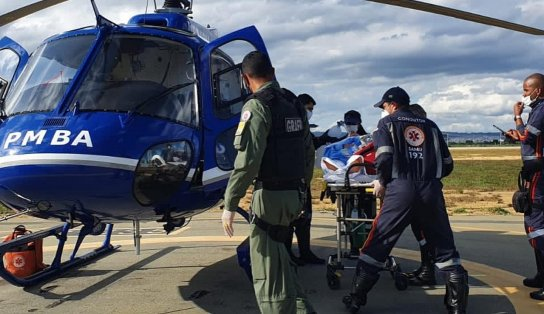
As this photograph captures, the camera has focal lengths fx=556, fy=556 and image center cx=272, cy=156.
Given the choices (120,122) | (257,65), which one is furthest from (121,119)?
(257,65)

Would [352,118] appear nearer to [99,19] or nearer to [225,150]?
[225,150]

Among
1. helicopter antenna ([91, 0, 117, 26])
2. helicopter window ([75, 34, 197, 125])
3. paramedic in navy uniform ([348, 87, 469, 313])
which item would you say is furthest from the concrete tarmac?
helicopter antenna ([91, 0, 117, 26])

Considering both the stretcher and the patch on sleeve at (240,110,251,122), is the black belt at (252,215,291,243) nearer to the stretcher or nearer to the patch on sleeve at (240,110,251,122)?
the patch on sleeve at (240,110,251,122)

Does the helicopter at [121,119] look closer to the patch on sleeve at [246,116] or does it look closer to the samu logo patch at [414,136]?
the patch on sleeve at [246,116]

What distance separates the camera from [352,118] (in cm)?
704

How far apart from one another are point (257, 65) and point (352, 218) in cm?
248

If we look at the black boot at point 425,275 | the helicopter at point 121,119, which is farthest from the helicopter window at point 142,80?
the black boot at point 425,275

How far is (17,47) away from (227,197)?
11.5 feet

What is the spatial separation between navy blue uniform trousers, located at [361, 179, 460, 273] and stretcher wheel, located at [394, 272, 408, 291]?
3.48 feet

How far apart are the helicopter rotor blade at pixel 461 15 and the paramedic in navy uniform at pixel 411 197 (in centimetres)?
132

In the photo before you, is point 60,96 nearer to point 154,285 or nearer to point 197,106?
point 197,106

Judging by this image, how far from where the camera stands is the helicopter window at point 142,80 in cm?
486

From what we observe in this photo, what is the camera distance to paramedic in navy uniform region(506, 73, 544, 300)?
17.8 feet

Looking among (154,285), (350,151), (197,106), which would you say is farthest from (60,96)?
(350,151)
